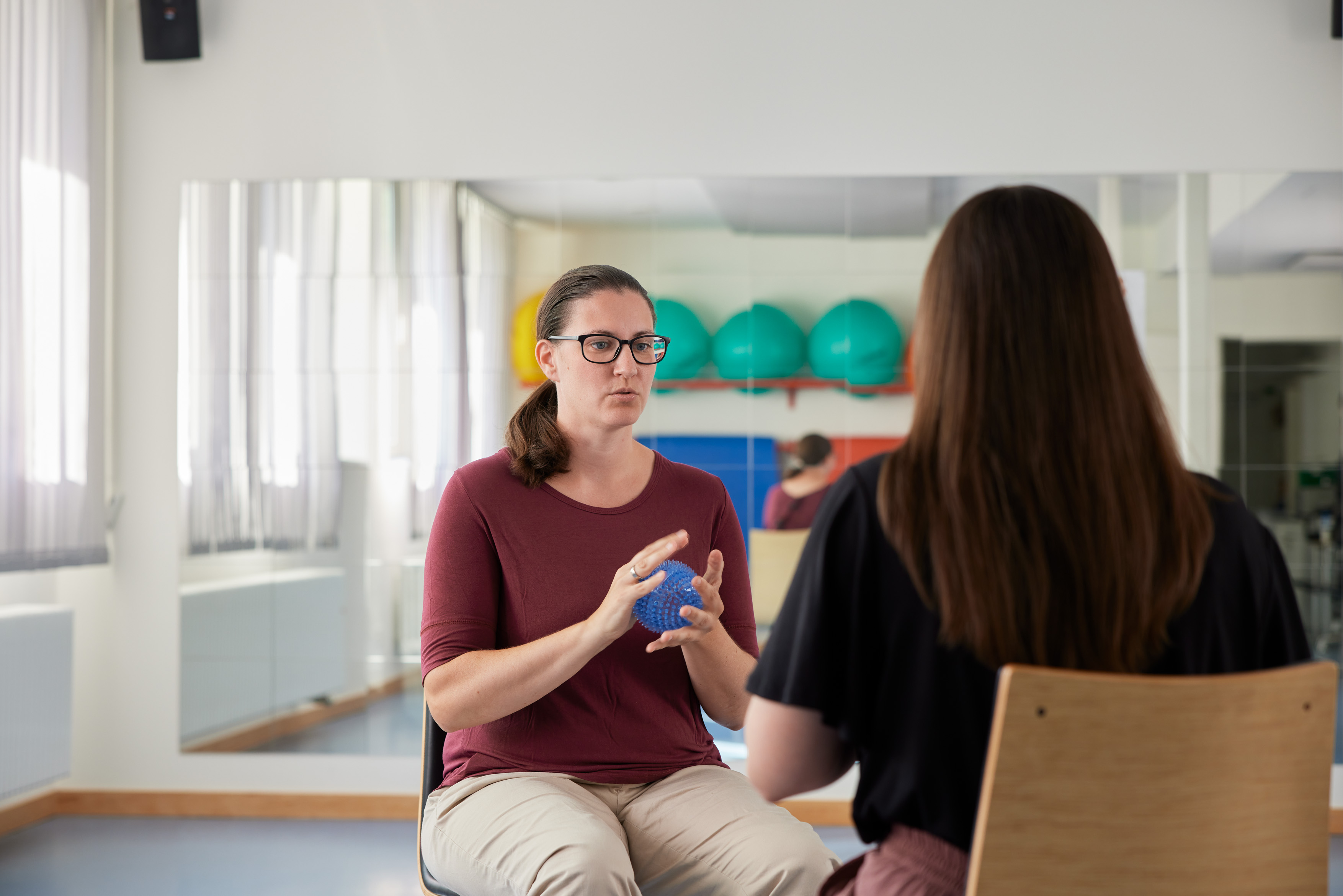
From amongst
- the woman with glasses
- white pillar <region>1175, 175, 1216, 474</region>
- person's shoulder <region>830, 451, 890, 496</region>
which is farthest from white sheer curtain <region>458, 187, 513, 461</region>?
person's shoulder <region>830, 451, 890, 496</region>

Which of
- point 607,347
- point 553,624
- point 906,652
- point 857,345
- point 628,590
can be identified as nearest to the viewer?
point 906,652

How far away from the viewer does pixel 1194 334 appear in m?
3.49

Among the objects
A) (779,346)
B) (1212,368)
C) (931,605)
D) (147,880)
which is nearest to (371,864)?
(147,880)

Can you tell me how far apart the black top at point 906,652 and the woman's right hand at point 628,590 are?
39cm

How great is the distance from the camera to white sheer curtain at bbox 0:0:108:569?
324 cm

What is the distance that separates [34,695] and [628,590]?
2822 millimetres

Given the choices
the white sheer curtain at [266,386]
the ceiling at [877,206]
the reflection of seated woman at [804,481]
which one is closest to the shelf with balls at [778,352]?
the reflection of seated woman at [804,481]

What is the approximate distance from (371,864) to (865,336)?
2289 millimetres

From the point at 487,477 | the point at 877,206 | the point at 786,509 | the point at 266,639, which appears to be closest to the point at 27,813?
the point at 266,639

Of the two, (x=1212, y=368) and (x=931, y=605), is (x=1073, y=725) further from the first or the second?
(x=1212, y=368)

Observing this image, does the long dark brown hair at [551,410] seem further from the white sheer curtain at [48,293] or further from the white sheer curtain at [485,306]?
the white sheer curtain at [48,293]

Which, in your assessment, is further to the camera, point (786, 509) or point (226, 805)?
point (226, 805)

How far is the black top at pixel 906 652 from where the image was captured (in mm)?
943

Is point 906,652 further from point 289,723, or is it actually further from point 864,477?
point 289,723
